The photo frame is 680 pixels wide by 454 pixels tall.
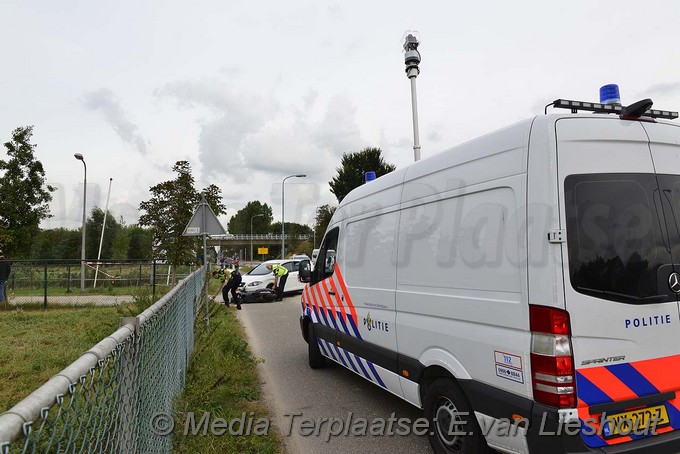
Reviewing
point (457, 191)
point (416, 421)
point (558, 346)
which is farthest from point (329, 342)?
point (558, 346)

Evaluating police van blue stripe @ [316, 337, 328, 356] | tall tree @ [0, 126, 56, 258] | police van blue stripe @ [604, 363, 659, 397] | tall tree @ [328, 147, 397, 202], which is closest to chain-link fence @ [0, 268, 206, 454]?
police van blue stripe @ [604, 363, 659, 397]

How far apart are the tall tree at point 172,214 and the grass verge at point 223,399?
9.26 metres

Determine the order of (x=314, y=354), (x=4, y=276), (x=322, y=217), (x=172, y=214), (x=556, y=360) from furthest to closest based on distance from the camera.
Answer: (x=322, y=217) → (x=172, y=214) → (x=4, y=276) → (x=314, y=354) → (x=556, y=360)

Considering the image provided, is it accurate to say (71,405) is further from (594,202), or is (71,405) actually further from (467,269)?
(594,202)

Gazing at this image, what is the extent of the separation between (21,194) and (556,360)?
83.5 ft

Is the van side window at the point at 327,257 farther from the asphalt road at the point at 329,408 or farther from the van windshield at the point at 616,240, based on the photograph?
the van windshield at the point at 616,240

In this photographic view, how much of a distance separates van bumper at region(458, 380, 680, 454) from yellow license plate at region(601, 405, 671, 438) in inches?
2.3

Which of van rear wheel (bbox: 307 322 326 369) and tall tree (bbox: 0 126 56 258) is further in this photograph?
tall tree (bbox: 0 126 56 258)

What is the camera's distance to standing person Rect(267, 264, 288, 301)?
16.5 meters

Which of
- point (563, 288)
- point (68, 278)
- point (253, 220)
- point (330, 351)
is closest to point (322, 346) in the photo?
point (330, 351)

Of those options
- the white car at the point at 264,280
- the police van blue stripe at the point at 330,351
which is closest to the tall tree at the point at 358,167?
the white car at the point at 264,280

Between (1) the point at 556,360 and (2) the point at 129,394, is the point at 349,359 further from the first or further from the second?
(2) the point at 129,394

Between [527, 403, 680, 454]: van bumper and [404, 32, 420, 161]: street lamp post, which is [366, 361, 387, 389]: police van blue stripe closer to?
[527, 403, 680, 454]: van bumper

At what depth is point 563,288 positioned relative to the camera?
106 inches
